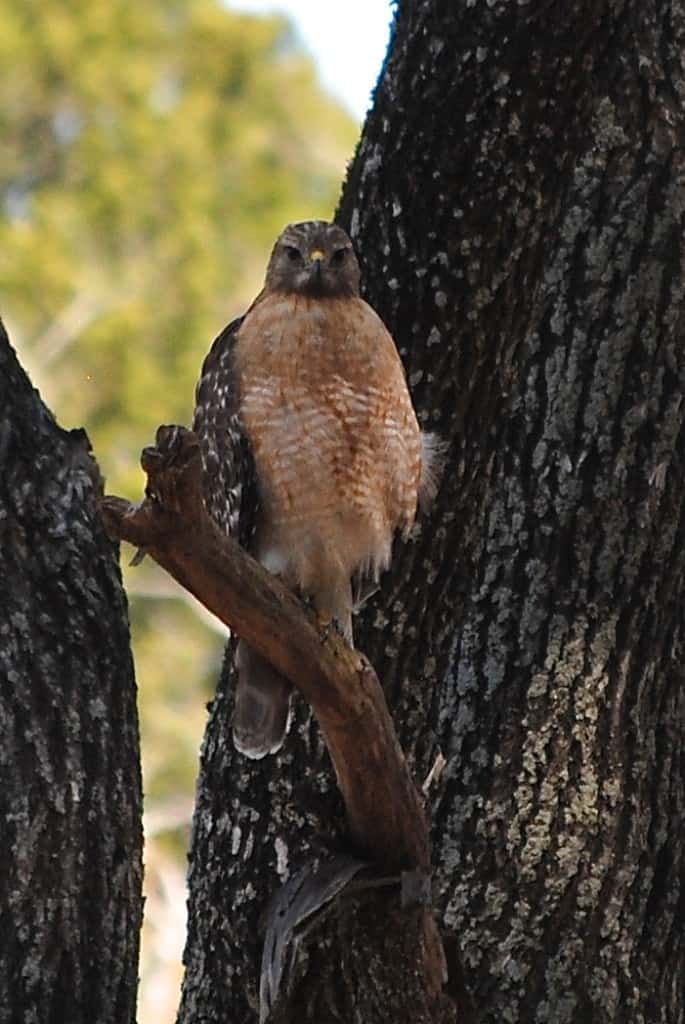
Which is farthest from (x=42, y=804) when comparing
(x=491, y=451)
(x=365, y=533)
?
(x=491, y=451)

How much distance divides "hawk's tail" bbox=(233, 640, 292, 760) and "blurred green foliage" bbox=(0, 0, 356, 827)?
1170 cm

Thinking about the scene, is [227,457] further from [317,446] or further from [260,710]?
[260,710]

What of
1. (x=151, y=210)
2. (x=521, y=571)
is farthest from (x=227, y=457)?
(x=151, y=210)

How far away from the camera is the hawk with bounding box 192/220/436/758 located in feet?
12.5

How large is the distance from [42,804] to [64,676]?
0.22 metres

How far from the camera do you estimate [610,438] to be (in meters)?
3.97

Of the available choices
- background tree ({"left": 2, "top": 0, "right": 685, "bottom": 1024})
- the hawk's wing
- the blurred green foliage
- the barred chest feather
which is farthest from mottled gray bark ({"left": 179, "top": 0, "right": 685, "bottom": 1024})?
the blurred green foliage

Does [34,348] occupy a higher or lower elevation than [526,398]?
higher

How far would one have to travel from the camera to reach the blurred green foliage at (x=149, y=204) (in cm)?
1747

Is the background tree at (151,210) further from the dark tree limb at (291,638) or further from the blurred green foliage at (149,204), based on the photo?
the dark tree limb at (291,638)

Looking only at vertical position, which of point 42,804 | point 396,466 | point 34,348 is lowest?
point 42,804

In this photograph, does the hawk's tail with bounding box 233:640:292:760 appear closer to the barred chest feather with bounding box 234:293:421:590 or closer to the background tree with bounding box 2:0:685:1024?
the background tree with bounding box 2:0:685:1024

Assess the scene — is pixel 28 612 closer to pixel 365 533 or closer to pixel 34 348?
pixel 365 533

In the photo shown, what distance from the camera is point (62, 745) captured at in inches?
122
